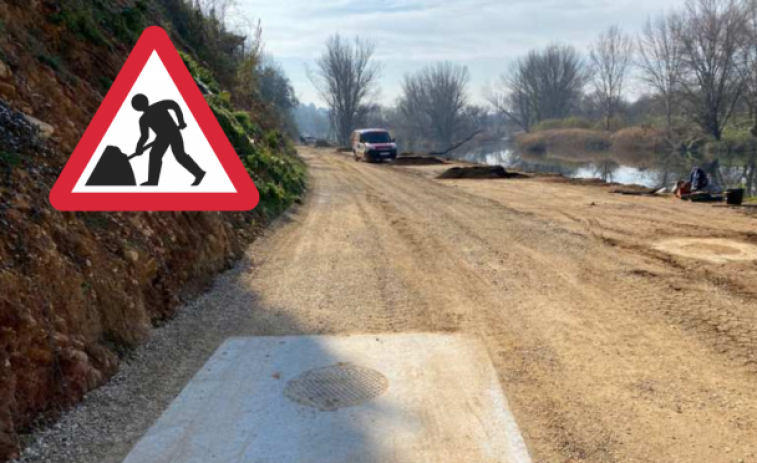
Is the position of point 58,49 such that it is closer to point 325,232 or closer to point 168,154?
point 168,154

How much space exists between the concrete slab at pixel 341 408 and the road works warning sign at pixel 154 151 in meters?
1.51

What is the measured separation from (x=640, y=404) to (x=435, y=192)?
1419 cm

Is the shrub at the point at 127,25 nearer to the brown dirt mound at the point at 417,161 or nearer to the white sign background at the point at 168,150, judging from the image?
the white sign background at the point at 168,150

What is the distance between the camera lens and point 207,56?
2075 cm

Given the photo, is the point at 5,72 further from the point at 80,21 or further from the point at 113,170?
the point at 80,21

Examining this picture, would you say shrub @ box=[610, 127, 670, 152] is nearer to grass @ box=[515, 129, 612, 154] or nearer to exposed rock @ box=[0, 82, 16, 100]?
grass @ box=[515, 129, 612, 154]

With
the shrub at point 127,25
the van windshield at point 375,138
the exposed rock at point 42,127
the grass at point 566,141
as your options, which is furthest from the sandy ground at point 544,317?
the grass at point 566,141

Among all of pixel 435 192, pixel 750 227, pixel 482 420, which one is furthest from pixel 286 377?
pixel 435 192

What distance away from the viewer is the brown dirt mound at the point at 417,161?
1330 inches

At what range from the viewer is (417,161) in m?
34.4

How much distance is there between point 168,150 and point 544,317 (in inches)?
161

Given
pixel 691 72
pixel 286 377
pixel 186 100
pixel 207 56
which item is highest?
pixel 691 72

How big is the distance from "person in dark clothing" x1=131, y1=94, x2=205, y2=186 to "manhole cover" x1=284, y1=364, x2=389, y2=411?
2.18m

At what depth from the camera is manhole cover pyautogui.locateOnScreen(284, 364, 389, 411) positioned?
416 cm
